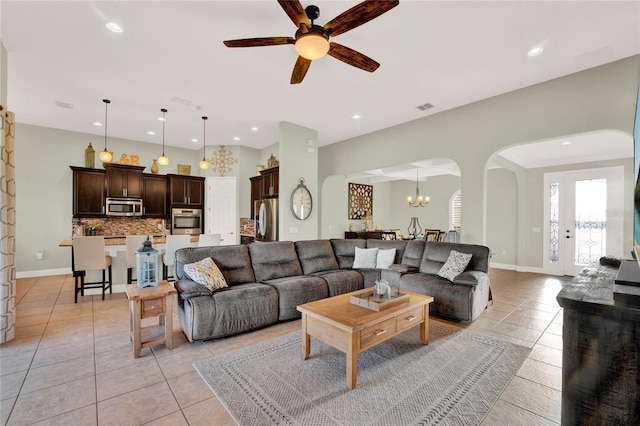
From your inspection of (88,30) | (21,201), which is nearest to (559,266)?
(88,30)

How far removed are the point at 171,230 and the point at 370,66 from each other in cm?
637

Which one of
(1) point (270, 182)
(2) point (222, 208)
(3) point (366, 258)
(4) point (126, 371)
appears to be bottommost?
(4) point (126, 371)

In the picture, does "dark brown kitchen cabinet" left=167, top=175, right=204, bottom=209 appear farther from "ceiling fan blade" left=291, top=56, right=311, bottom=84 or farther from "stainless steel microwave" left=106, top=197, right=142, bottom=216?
"ceiling fan blade" left=291, top=56, right=311, bottom=84

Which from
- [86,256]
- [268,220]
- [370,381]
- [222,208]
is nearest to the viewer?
[370,381]

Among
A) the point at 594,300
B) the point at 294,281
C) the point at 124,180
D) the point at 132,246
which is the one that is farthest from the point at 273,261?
the point at 124,180

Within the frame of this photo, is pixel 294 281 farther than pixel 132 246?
No

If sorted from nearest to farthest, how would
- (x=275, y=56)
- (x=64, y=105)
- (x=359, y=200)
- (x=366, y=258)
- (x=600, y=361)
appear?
(x=600, y=361) < (x=275, y=56) < (x=366, y=258) < (x=64, y=105) < (x=359, y=200)

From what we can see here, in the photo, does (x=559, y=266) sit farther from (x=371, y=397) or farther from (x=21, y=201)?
(x=21, y=201)

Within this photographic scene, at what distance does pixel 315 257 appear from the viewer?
4559mm

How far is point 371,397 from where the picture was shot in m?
2.06

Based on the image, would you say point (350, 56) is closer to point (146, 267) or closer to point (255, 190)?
point (146, 267)

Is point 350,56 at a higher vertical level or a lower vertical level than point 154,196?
higher

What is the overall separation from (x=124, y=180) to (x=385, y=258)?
19.9 feet

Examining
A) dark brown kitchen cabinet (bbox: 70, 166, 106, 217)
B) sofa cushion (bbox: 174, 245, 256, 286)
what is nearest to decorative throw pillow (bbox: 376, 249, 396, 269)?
sofa cushion (bbox: 174, 245, 256, 286)
